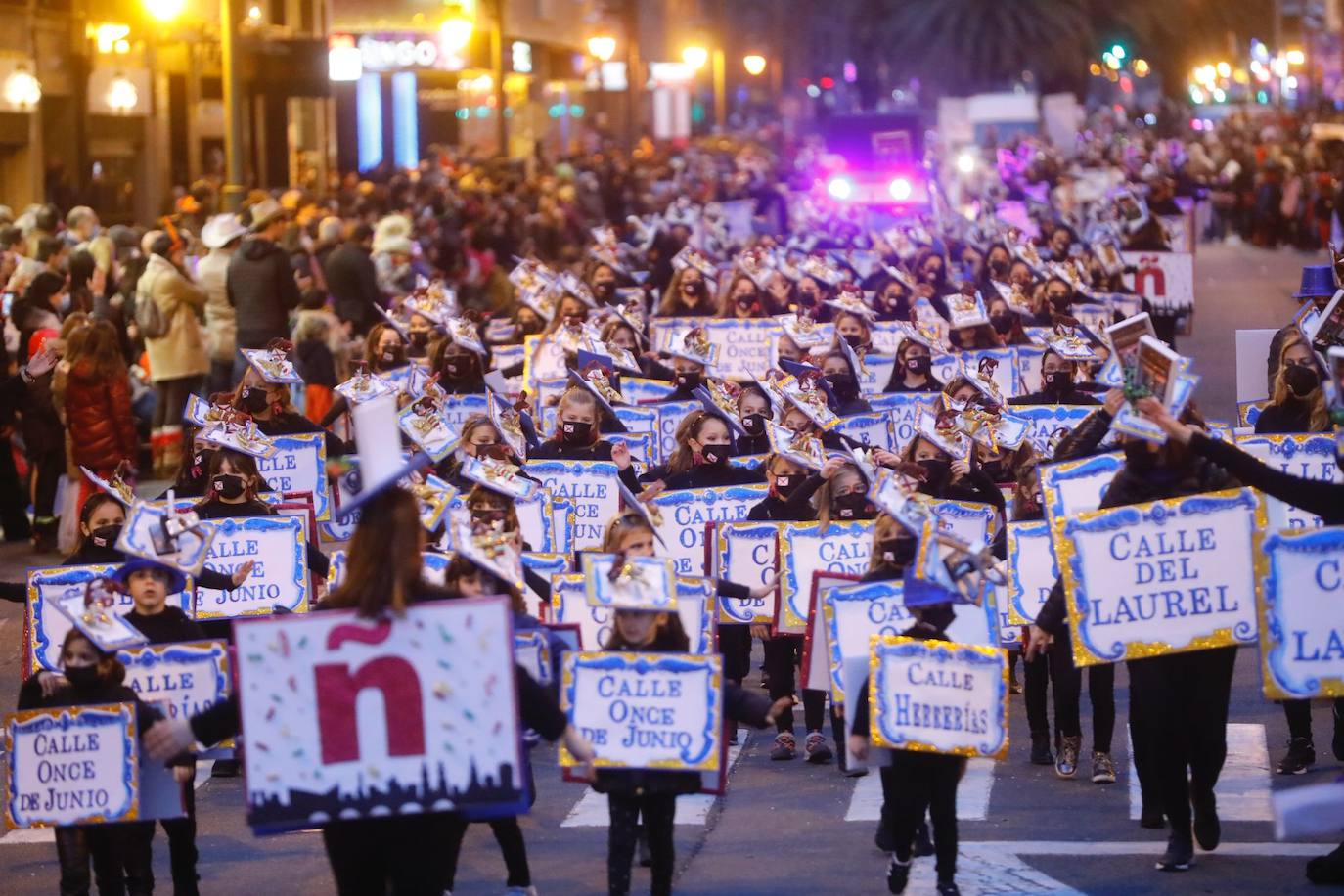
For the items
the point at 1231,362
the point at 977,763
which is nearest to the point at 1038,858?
the point at 977,763

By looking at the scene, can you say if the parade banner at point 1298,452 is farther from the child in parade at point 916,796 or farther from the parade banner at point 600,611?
the child in parade at point 916,796

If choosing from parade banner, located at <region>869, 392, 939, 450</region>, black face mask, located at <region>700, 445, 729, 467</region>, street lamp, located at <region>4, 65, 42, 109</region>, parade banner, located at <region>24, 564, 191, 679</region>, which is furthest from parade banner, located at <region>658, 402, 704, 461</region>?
street lamp, located at <region>4, 65, 42, 109</region>

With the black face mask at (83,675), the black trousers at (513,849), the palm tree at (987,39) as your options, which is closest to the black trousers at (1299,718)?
the black trousers at (513,849)

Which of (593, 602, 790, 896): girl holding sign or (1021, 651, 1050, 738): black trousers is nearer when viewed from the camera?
(593, 602, 790, 896): girl holding sign

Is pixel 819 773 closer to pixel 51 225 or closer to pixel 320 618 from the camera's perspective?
pixel 320 618

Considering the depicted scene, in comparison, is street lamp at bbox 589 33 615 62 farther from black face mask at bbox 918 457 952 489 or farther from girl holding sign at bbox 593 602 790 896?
girl holding sign at bbox 593 602 790 896

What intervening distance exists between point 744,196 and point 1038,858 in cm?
3146

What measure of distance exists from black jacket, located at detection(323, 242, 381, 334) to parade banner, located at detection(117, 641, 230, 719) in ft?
42.3

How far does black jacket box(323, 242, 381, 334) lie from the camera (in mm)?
21797

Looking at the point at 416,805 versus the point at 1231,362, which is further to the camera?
the point at 1231,362

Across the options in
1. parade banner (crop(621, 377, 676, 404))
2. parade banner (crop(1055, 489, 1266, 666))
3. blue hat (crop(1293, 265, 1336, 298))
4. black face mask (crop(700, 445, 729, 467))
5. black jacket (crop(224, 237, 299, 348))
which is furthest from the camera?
black jacket (crop(224, 237, 299, 348))

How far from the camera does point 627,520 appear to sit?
908cm

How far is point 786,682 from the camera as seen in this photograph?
11469 millimetres

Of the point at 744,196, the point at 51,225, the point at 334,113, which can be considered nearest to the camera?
the point at 51,225
